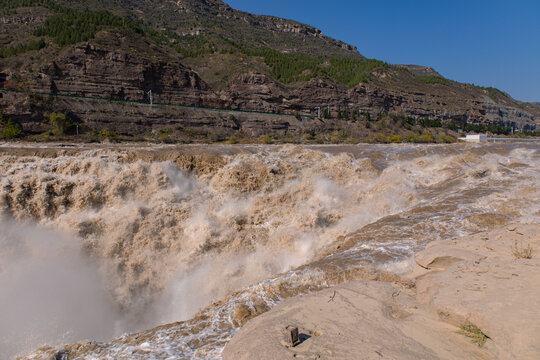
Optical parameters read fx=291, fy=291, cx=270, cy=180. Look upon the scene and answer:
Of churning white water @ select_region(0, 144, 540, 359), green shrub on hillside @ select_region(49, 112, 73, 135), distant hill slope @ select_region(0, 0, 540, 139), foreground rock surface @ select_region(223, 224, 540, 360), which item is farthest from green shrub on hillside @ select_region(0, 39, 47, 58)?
foreground rock surface @ select_region(223, 224, 540, 360)

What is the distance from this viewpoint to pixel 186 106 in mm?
35906

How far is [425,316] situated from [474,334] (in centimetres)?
59

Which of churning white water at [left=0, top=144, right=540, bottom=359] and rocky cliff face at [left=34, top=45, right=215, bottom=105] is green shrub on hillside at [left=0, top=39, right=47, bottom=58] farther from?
churning white water at [left=0, top=144, right=540, bottom=359]

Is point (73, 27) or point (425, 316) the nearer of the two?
A: point (425, 316)

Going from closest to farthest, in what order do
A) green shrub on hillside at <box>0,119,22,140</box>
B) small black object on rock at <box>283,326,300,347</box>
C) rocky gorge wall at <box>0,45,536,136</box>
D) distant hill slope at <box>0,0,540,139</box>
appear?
small black object on rock at <box>283,326,300,347</box> → green shrub on hillside at <box>0,119,22,140</box> → rocky gorge wall at <box>0,45,536,136</box> → distant hill slope at <box>0,0,540,139</box>

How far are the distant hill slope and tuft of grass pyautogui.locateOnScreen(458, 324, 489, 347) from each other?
27668 mm

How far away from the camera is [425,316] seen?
3.46 m

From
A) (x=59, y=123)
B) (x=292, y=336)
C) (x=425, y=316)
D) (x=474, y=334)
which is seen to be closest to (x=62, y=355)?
(x=292, y=336)

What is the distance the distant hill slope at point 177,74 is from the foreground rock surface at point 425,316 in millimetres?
26217

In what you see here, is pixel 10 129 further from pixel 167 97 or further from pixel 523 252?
pixel 523 252

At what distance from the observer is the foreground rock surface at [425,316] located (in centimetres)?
273

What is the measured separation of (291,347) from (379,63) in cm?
7965

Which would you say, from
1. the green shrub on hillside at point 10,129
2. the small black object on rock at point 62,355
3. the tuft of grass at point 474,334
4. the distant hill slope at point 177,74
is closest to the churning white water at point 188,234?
the small black object on rock at point 62,355

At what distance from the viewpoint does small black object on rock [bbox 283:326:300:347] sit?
284 cm
